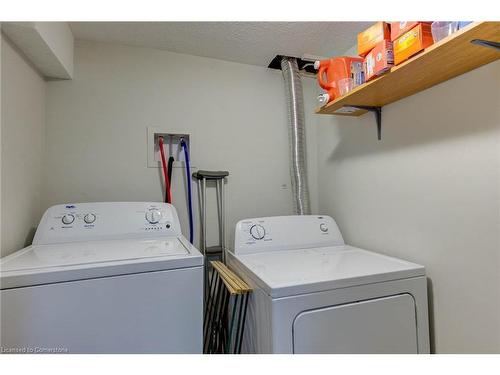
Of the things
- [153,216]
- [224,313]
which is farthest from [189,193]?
[224,313]

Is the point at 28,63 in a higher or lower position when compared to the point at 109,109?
higher

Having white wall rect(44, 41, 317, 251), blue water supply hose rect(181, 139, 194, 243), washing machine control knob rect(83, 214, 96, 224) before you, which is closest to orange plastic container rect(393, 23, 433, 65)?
white wall rect(44, 41, 317, 251)

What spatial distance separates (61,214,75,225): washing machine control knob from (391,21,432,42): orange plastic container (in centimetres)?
174

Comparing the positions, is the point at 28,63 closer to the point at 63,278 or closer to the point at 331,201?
the point at 63,278

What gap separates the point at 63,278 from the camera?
87 centimetres

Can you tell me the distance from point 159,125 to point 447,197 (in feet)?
5.51

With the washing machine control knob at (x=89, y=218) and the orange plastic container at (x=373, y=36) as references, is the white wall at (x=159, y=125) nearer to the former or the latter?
the washing machine control knob at (x=89, y=218)

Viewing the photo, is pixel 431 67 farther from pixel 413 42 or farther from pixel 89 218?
pixel 89 218

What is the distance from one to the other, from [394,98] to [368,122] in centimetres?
24

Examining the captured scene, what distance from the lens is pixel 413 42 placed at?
3.08 feet

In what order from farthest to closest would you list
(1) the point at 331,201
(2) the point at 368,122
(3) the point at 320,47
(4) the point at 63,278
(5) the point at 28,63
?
1. (1) the point at 331,201
2. (3) the point at 320,47
3. (2) the point at 368,122
4. (5) the point at 28,63
5. (4) the point at 63,278

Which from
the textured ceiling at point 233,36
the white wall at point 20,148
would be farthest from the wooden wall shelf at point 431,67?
the white wall at point 20,148

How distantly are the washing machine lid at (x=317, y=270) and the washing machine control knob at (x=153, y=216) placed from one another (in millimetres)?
525
